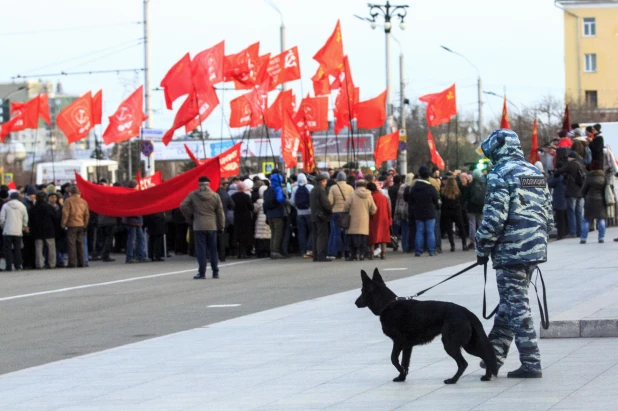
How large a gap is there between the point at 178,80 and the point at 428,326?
84.8 feet

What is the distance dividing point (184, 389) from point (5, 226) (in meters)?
16.6

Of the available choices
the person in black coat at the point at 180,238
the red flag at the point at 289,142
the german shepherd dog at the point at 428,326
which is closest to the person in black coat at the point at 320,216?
the person in black coat at the point at 180,238

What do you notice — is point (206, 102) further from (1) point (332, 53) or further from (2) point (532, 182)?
(2) point (532, 182)

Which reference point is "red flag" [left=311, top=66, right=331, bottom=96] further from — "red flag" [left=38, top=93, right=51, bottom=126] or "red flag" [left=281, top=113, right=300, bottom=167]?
"red flag" [left=38, top=93, right=51, bottom=126]

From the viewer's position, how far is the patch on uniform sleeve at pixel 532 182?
8.23m

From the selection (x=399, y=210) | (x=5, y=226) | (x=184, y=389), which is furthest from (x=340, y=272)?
(x=184, y=389)

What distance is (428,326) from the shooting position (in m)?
8.19

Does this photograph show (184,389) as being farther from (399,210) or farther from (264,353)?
(399,210)

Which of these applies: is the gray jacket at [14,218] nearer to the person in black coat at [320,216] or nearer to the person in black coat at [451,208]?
the person in black coat at [320,216]

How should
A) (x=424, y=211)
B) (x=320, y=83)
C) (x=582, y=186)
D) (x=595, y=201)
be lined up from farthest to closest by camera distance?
(x=320, y=83), (x=582, y=186), (x=424, y=211), (x=595, y=201)

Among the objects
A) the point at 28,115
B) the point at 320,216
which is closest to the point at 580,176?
the point at 320,216

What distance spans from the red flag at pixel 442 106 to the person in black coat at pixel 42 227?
1787 cm

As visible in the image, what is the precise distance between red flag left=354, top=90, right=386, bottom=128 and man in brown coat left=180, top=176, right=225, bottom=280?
18.6m

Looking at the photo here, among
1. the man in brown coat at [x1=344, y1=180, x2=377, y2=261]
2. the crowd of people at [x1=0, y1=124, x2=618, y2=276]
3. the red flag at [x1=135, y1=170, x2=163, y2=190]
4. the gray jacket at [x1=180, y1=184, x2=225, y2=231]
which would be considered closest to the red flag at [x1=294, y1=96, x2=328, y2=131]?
the red flag at [x1=135, y1=170, x2=163, y2=190]
